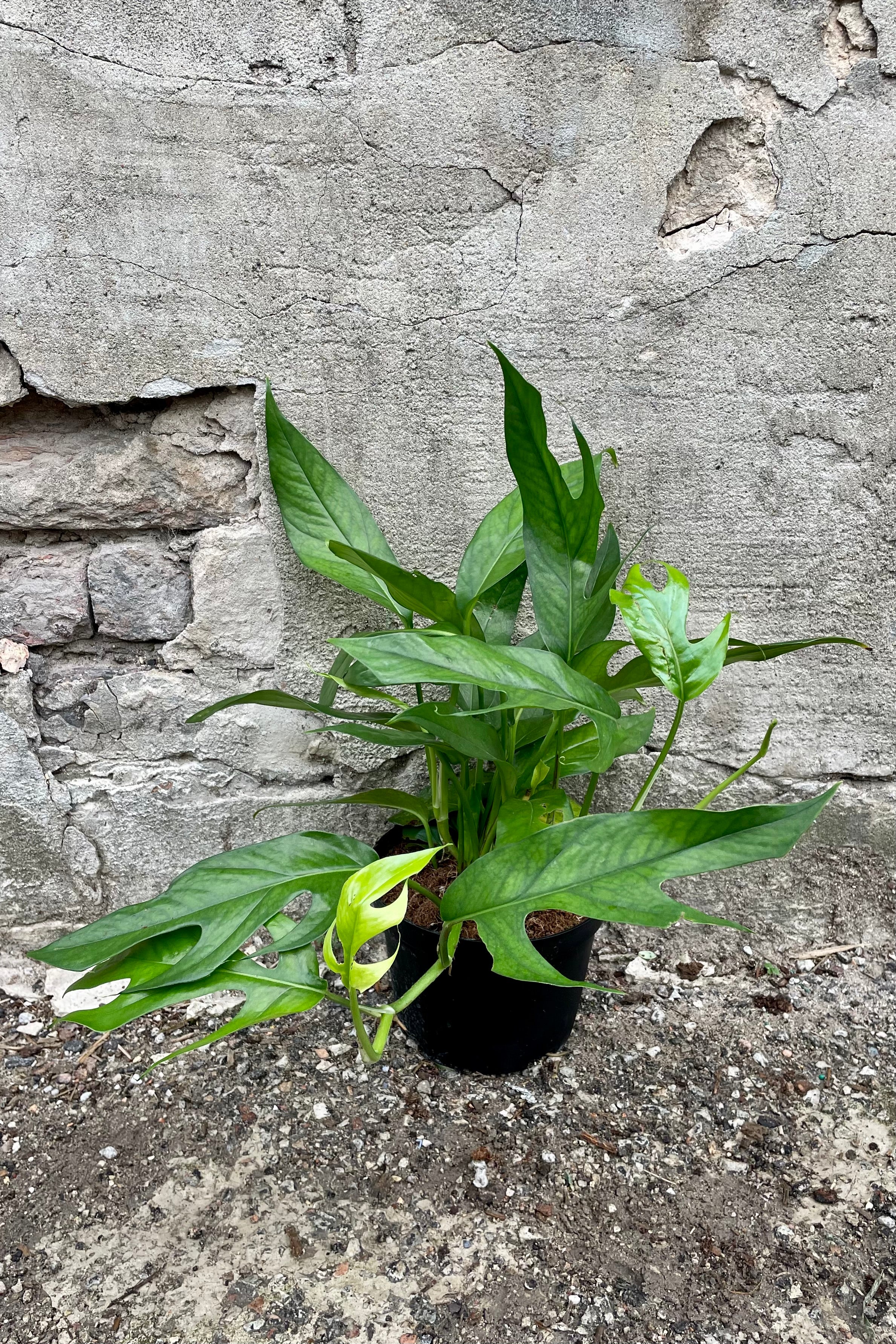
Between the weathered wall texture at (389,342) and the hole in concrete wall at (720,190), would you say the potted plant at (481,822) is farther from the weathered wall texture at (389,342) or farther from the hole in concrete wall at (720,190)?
the hole in concrete wall at (720,190)

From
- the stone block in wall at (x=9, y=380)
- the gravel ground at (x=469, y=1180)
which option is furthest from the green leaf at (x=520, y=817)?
the stone block in wall at (x=9, y=380)

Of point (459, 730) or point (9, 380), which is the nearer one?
point (459, 730)

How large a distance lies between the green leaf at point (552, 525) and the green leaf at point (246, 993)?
55 cm

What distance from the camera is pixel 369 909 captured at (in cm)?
102

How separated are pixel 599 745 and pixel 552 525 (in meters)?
0.31

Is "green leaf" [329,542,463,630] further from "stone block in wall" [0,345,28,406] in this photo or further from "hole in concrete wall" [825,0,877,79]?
"hole in concrete wall" [825,0,877,79]

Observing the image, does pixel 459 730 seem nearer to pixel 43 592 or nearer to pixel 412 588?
pixel 412 588

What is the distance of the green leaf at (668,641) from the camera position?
3.65ft

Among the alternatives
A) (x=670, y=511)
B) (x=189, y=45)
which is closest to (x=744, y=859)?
(x=670, y=511)

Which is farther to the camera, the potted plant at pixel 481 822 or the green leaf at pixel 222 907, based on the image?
the green leaf at pixel 222 907

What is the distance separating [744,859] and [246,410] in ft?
3.36

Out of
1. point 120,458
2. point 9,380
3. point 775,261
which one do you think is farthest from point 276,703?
point 775,261

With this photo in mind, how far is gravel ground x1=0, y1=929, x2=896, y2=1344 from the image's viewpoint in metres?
1.10

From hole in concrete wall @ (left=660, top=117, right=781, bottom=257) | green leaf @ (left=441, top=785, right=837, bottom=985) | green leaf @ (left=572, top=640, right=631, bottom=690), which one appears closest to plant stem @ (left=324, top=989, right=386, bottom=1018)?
green leaf @ (left=441, top=785, right=837, bottom=985)
